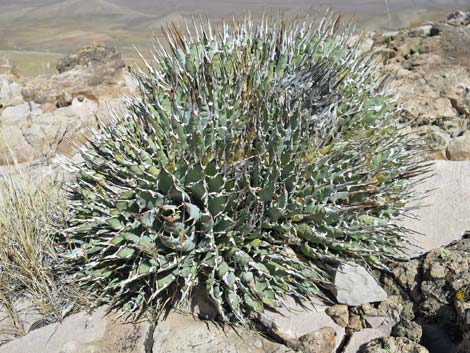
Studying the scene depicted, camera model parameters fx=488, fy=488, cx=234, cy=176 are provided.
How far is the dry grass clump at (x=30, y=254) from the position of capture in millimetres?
3508

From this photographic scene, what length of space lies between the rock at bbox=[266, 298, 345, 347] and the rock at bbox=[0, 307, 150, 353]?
90 centimetres

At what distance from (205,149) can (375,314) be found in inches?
63.2

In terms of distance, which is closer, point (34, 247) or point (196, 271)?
point (196, 271)

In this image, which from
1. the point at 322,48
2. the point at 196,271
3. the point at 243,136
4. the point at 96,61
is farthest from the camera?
the point at 96,61

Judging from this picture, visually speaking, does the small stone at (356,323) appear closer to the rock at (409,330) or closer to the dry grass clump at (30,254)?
the rock at (409,330)

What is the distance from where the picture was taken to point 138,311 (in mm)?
3324

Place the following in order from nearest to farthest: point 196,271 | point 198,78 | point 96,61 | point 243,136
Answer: point 196,271
point 243,136
point 198,78
point 96,61

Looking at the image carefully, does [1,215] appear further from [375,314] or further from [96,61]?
[96,61]

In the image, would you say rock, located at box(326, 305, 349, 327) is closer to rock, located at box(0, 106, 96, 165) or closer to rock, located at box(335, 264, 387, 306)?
rock, located at box(335, 264, 387, 306)

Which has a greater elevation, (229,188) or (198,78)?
(198,78)

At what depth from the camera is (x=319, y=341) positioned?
3.11 metres

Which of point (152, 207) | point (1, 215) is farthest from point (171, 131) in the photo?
point (1, 215)

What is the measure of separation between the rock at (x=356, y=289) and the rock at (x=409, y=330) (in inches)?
10.3

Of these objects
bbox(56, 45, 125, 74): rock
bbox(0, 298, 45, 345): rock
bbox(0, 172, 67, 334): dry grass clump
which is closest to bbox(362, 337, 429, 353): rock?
bbox(0, 172, 67, 334): dry grass clump
